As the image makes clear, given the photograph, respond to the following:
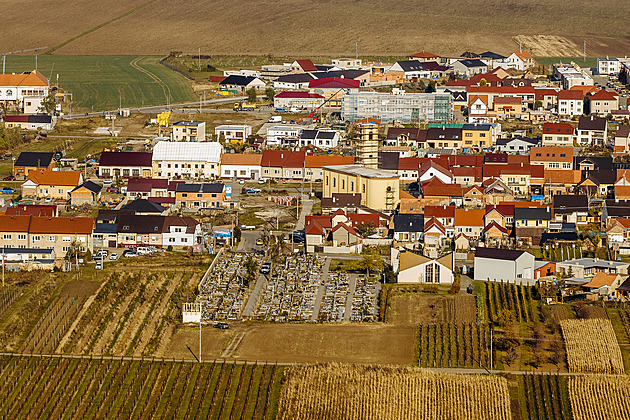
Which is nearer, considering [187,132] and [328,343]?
[328,343]

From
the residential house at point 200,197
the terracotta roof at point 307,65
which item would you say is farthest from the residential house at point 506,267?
the terracotta roof at point 307,65

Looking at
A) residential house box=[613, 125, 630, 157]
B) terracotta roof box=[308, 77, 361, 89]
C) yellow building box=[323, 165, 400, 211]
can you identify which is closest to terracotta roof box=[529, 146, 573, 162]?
residential house box=[613, 125, 630, 157]

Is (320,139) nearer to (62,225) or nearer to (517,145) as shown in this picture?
(517,145)

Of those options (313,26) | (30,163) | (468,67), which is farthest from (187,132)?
(313,26)

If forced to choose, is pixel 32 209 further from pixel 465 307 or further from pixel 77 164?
pixel 465 307

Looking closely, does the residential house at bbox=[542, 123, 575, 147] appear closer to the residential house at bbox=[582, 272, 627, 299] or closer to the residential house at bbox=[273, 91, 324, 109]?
the residential house at bbox=[273, 91, 324, 109]
